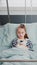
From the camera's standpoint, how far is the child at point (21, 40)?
1.96 m

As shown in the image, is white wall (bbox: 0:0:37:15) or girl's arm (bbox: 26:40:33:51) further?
white wall (bbox: 0:0:37:15)

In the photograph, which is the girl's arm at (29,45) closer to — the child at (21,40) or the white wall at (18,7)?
the child at (21,40)

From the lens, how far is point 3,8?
247 centimetres

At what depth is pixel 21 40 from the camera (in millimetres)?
1992

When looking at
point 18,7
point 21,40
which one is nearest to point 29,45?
point 21,40

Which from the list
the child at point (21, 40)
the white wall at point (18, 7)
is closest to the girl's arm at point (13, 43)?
the child at point (21, 40)

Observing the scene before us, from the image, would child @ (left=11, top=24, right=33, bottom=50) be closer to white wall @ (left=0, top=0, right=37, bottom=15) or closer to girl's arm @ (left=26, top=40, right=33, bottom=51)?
girl's arm @ (left=26, top=40, right=33, bottom=51)

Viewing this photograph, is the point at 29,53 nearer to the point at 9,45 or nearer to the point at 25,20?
the point at 9,45

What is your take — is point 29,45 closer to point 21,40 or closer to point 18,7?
point 21,40

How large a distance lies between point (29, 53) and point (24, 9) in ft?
3.27

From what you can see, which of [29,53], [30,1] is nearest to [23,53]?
[29,53]

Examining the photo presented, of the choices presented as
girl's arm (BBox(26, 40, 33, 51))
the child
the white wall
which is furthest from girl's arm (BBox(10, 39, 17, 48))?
the white wall

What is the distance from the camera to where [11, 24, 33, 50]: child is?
6.43 feet

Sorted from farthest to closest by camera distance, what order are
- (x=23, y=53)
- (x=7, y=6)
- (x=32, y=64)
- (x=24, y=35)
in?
(x=7, y=6) → (x=24, y=35) → (x=23, y=53) → (x=32, y=64)
